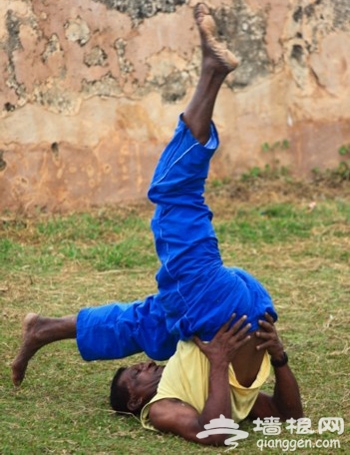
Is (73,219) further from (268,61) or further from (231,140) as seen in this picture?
(268,61)

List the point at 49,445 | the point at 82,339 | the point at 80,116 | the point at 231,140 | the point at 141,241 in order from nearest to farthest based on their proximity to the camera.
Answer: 1. the point at 49,445
2. the point at 82,339
3. the point at 141,241
4. the point at 80,116
5. the point at 231,140

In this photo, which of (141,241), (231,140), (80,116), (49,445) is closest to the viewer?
(49,445)

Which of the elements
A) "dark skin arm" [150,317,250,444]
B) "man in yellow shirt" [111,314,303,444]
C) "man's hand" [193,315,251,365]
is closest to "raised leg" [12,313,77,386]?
"man in yellow shirt" [111,314,303,444]

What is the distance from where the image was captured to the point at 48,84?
7.21m

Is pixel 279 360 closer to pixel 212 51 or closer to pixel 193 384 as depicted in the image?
pixel 193 384

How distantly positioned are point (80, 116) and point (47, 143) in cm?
30

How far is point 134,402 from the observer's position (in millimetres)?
4016

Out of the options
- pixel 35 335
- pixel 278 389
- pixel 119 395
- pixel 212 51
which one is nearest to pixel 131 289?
pixel 35 335

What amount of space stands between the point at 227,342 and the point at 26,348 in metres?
0.97

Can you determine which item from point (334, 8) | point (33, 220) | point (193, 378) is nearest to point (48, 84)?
point (33, 220)

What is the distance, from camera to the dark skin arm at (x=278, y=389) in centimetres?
383

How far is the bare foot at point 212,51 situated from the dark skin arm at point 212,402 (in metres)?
0.90

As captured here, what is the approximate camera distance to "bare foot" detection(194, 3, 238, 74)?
12.5ft

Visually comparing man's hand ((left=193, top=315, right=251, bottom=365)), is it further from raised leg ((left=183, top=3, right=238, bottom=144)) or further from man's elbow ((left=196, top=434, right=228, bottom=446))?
raised leg ((left=183, top=3, right=238, bottom=144))
